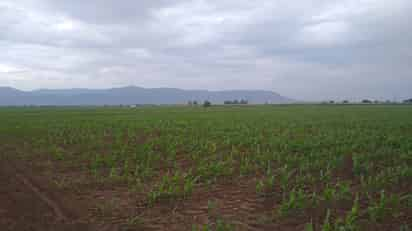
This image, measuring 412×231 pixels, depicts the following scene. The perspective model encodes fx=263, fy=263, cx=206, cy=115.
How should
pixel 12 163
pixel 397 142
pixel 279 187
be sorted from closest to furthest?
pixel 279 187 → pixel 12 163 → pixel 397 142

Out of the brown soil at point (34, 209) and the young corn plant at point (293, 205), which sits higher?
the young corn plant at point (293, 205)

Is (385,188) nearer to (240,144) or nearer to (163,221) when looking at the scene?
(163,221)

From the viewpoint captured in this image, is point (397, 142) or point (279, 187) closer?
point (279, 187)

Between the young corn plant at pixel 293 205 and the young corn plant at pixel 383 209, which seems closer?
the young corn plant at pixel 383 209

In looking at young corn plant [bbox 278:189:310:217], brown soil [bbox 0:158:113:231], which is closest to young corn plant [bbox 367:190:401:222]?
young corn plant [bbox 278:189:310:217]

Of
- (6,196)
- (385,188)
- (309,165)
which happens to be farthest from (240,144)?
(6,196)

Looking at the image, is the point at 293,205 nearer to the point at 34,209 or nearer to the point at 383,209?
the point at 383,209

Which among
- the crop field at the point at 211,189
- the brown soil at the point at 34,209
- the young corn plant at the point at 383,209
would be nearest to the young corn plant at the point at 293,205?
the crop field at the point at 211,189

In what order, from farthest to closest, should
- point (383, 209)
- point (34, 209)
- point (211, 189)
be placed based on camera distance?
1. point (211, 189)
2. point (34, 209)
3. point (383, 209)

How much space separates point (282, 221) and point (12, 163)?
365 inches

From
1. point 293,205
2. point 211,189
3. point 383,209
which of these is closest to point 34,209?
point 211,189

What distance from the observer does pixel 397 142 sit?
11.0 m

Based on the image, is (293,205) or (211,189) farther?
(211,189)

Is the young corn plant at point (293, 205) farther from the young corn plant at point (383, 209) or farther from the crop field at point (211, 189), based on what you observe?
the young corn plant at point (383, 209)
